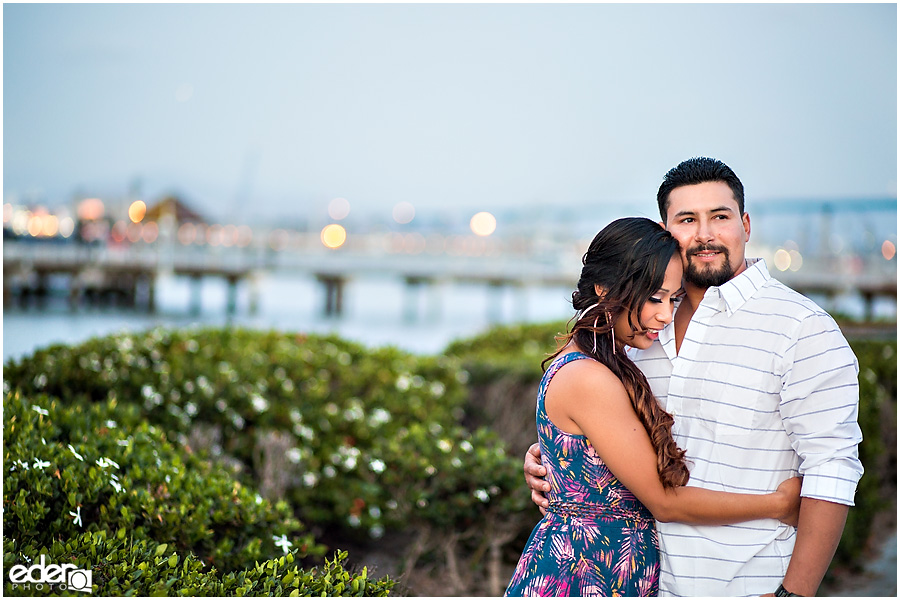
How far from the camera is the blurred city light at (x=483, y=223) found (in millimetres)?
68938

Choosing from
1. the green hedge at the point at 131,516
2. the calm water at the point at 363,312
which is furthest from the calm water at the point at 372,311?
the green hedge at the point at 131,516

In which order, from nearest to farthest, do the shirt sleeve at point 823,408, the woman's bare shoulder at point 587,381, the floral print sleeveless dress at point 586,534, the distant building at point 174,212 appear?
the shirt sleeve at point 823,408 → the woman's bare shoulder at point 587,381 → the floral print sleeveless dress at point 586,534 → the distant building at point 174,212

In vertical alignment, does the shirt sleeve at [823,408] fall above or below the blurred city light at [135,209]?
below

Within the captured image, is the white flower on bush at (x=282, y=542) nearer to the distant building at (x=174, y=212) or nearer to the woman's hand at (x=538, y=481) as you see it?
the woman's hand at (x=538, y=481)

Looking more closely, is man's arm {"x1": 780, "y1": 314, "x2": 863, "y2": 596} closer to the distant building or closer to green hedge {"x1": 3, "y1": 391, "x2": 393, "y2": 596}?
green hedge {"x1": 3, "y1": 391, "x2": 393, "y2": 596}

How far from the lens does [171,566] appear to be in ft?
7.59

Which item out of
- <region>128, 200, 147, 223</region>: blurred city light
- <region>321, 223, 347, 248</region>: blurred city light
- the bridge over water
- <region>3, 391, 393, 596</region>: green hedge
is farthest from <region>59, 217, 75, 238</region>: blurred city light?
<region>3, 391, 393, 596</region>: green hedge

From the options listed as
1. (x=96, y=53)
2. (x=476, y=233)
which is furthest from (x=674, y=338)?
(x=476, y=233)

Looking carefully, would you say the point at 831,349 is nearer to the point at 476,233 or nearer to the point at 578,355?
the point at 578,355

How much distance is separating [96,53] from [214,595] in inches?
200

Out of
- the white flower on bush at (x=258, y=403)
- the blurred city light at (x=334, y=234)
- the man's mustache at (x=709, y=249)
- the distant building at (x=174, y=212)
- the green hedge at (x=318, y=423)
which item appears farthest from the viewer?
the blurred city light at (x=334, y=234)

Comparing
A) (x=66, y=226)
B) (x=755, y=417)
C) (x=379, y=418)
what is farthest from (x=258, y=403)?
(x=66, y=226)

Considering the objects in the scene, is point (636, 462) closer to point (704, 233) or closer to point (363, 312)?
point (704, 233)

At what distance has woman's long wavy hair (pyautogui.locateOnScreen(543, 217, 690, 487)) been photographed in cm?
229
